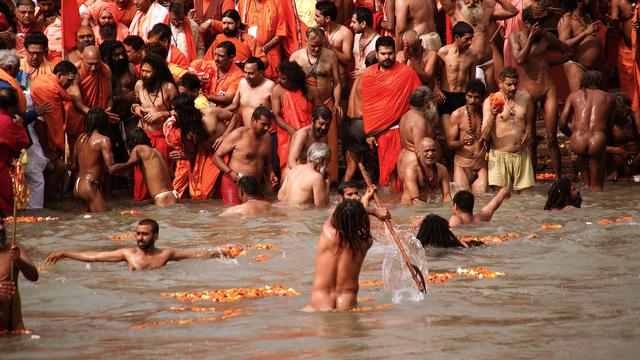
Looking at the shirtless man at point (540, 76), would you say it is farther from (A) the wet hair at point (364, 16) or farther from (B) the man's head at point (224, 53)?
(B) the man's head at point (224, 53)

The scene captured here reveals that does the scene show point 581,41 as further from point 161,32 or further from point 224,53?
point 161,32

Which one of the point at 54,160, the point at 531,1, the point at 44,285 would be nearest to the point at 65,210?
the point at 54,160

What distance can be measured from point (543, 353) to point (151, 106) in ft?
24.6

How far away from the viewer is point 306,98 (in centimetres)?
1524

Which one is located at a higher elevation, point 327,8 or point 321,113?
point 327,8

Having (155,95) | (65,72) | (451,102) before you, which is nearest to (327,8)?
(451,102)

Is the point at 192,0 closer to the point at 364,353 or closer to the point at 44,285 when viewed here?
the point at 44,285

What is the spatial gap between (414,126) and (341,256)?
523 centimetres

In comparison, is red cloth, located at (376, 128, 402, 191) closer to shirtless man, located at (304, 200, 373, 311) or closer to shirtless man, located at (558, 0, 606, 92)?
shirtless man, located at (558, 0, 606, 92)

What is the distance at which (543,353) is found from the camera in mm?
8500

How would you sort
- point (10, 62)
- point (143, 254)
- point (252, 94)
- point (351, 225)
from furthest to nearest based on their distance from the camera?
point (252, 94)
point (10, 62)
point (143, 254)
point (351, 225)

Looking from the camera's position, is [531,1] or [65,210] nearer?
[65,210]

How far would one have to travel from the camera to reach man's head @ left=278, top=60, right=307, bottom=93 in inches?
593

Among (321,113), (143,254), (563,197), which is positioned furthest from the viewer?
(321,113)
